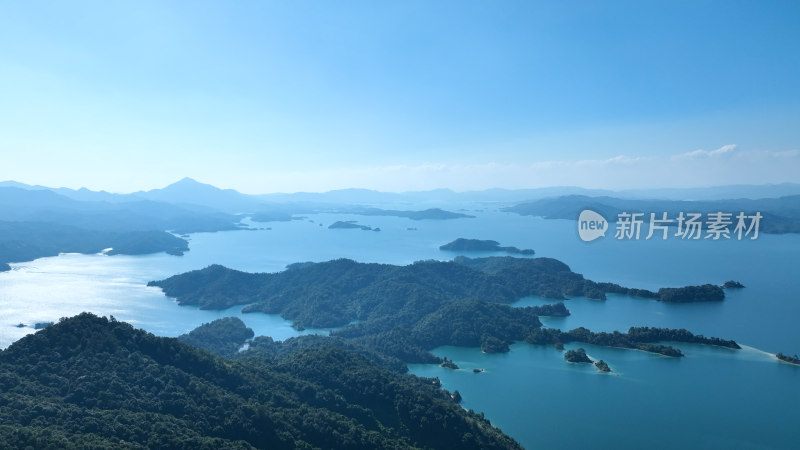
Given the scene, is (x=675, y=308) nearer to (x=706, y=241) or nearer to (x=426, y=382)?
(x=426, y=382)

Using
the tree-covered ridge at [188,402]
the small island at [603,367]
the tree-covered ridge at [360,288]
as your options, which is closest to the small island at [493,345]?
the small island at [603,367]

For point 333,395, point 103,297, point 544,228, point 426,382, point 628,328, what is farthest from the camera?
point 544,228

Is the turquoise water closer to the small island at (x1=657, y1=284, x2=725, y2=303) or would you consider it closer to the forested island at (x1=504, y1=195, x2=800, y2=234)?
the small island at (x1=657, y1=284, x2=725, y2=303)

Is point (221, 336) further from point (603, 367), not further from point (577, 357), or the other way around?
point (603, 367)

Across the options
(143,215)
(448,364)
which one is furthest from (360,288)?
(143,215)

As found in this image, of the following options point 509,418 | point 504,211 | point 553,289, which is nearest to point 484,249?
point 553,289

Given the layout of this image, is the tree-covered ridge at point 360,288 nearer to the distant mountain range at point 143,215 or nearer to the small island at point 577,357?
the small island at point 577,357
